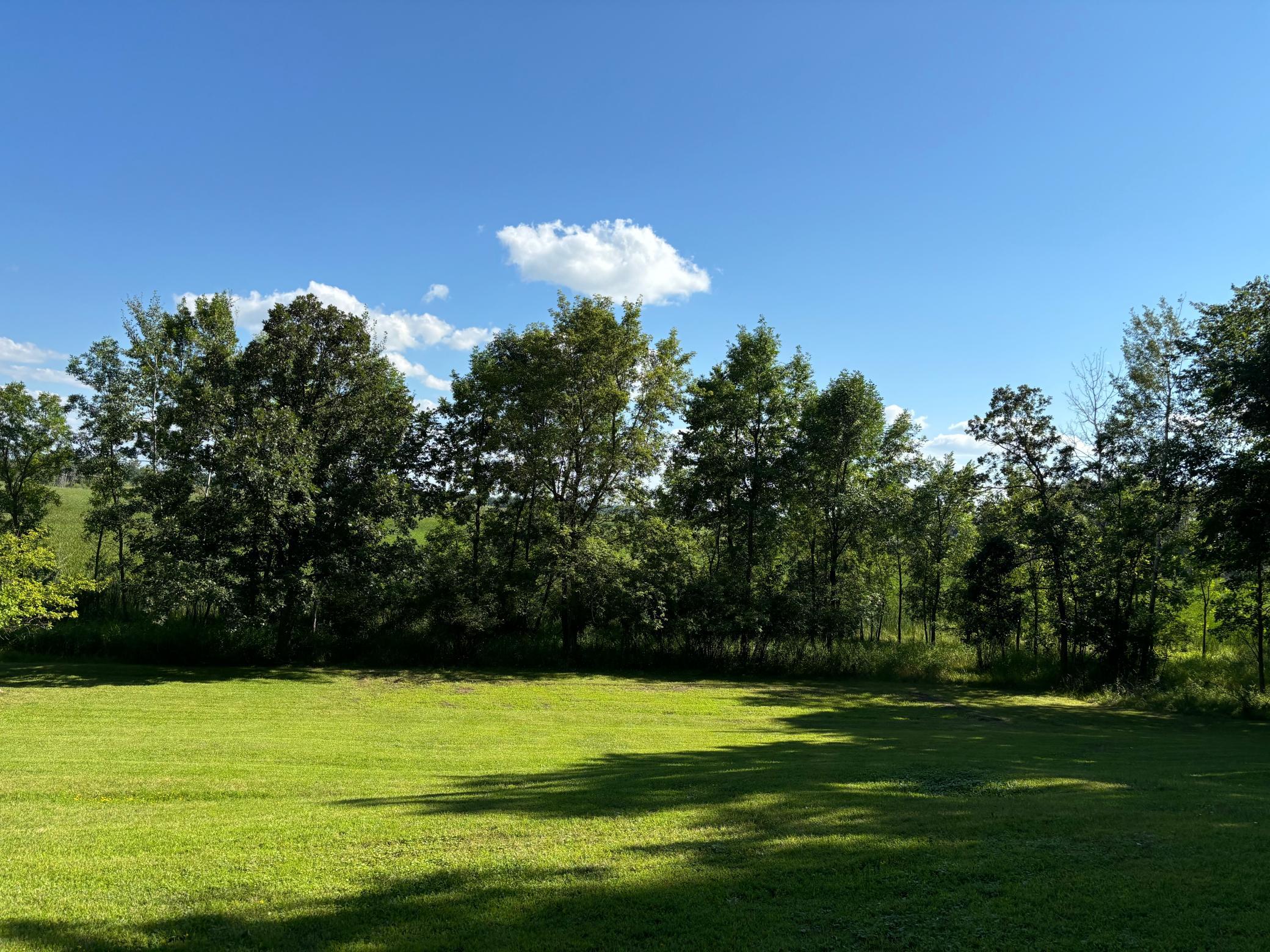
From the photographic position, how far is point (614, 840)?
6.55m

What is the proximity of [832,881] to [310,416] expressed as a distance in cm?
2540

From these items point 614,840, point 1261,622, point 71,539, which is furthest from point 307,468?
point 1261,622

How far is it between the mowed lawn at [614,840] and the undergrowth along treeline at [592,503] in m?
10.4

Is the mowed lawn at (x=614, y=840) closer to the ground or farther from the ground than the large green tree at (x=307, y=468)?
closer to the ground

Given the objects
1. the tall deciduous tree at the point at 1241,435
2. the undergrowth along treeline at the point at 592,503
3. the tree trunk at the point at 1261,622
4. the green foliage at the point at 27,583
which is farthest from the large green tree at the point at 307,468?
the tree trunk at the point at 1261,622

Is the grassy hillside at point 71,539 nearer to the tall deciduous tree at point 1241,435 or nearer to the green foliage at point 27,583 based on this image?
the green foliage at point 27,583

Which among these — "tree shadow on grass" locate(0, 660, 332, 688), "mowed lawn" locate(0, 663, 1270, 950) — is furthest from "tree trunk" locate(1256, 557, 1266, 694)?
"tree shadow on grass" locate(0, 660, 332, 688)

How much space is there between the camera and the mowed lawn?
4664mm

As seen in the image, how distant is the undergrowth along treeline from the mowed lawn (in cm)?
1036

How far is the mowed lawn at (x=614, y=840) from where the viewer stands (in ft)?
15.3

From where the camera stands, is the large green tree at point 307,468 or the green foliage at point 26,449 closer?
the large green tree at point 307,468

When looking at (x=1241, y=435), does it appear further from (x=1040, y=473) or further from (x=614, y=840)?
(x=614, y=840)

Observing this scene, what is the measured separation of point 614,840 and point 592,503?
23.4 meters

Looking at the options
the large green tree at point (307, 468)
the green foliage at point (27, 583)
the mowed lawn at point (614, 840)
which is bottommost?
the mowed lawn at point (614, 840)
